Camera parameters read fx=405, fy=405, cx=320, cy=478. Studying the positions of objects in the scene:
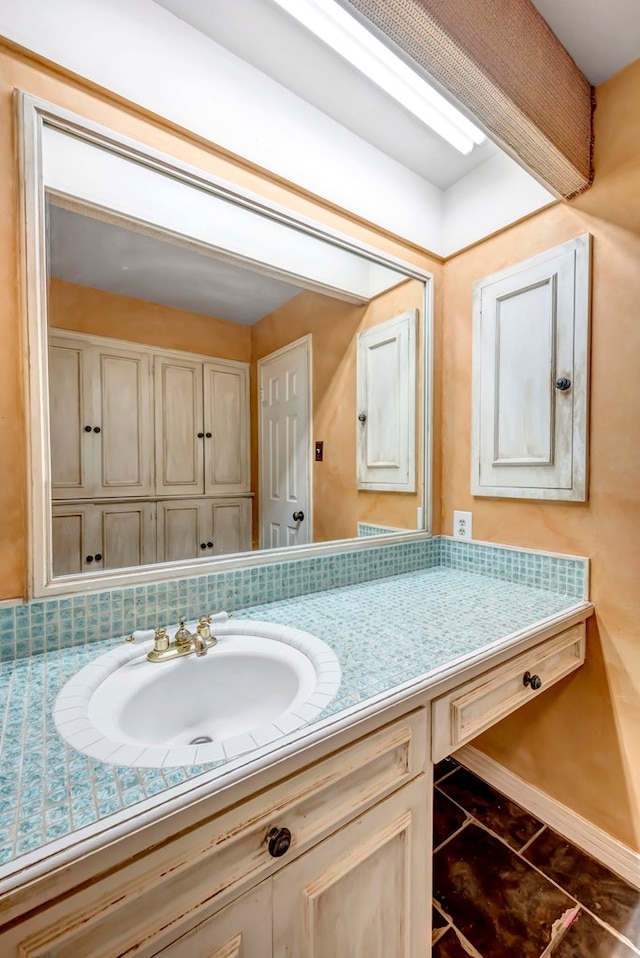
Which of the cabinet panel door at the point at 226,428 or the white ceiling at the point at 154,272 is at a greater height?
the white ceiling at the point at 154,272

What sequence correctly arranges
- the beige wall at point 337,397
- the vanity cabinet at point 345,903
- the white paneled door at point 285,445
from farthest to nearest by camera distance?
the beige wall at point 337,397, the white paneled door at point 285,445, the vanity cabinet at point 345,903

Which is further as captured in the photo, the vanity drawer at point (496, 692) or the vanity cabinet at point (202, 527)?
the vanity cabinet at point (202, 527)

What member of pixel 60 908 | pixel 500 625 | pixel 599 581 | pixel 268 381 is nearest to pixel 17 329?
pixel 268 381

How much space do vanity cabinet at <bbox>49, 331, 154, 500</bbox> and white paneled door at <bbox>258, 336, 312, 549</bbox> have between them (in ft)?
1.16

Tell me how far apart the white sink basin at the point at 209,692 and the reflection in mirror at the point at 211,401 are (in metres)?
0.27

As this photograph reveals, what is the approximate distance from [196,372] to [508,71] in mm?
993

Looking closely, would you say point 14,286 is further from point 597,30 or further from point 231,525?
point 597,30

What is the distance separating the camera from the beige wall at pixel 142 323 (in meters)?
0.94

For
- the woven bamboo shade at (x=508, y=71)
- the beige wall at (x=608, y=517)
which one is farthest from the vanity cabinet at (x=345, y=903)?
the woven bamboo shade at (x=508, y=71)

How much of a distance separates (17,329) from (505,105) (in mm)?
1161

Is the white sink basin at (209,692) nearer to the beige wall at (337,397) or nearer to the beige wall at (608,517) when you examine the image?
the beige wall at (337,397)

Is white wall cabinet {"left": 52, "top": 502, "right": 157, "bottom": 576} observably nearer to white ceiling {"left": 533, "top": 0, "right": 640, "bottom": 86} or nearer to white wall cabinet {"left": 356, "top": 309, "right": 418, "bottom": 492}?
white wall cabinet {"left": 356, "top": 309, "right": 418, "bottom": 492}

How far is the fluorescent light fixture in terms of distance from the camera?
0.88 meters

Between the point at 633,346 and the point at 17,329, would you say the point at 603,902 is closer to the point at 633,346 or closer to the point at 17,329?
the point at 633,346
